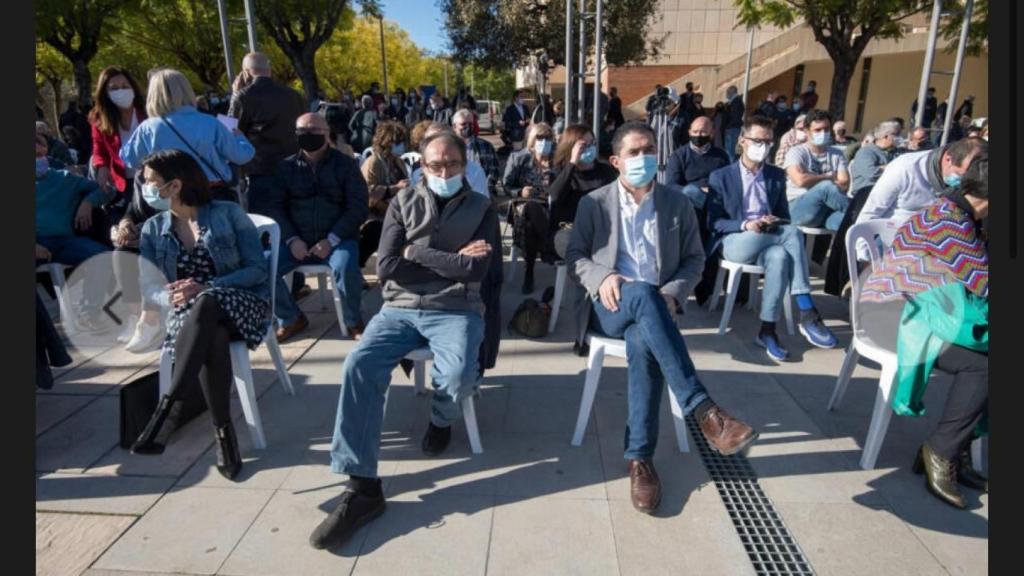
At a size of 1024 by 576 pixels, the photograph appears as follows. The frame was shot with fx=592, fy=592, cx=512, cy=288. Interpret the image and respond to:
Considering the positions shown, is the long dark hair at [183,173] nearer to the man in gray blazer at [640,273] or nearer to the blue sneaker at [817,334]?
the man in gray blazer at [640,273]

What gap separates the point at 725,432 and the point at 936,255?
1.24 meters

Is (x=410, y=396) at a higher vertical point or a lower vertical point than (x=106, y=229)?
lower

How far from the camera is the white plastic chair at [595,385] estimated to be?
2.80 metres

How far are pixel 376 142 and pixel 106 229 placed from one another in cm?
228

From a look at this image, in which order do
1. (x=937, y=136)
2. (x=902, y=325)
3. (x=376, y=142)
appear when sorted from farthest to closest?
(x=937, y=136) < (x=376, y=142) < (x=902, y=325)

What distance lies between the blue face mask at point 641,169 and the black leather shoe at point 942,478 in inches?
67.7

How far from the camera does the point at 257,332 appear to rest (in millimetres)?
2906

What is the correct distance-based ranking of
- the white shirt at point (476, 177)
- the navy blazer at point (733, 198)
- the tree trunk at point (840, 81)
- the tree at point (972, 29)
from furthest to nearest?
the tree trunk at point (840, 81)
the tree at point (972, 29)
the white shirt at point (476, 177)
the navy blazer at point (733, 198)

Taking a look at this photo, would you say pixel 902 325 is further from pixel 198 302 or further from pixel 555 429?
pixel 198 302

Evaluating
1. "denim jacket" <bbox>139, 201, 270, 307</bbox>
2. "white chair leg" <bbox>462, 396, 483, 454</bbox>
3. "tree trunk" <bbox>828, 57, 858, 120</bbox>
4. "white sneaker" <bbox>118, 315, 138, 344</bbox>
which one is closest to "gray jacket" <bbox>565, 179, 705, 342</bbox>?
"white chair leg" <bbox>462, 396, 483, 454</bbox>

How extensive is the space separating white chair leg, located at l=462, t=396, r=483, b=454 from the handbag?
4.07ft

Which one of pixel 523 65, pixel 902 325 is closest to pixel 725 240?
pixel 902 325

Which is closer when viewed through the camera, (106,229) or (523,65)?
(106,229)

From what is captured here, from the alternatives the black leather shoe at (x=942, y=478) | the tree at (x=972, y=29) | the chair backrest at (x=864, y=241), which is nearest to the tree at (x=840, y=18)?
the tree at (x=972, y=29)
